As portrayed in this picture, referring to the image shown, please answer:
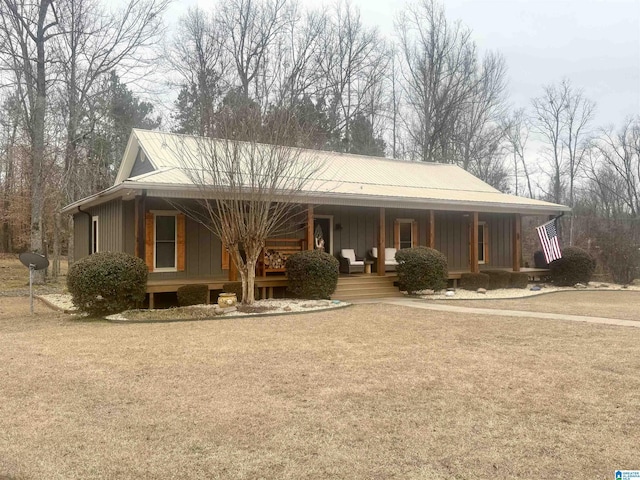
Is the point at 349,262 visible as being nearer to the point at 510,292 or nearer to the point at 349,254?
the point at 349,254

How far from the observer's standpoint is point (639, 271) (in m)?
18.9

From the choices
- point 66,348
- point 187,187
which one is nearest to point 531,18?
point 187,187

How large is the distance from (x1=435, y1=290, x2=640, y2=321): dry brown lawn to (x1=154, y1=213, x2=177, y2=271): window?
6.99m

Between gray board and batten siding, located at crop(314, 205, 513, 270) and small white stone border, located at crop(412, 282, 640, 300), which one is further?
gray board and batten siding, located at crop(314, 205, 513, 270)

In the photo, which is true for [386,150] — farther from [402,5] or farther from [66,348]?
[66,348]

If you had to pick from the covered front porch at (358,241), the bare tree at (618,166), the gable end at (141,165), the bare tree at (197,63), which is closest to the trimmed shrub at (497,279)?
the covered front porch at (358,241)

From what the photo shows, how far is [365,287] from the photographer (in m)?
14.0

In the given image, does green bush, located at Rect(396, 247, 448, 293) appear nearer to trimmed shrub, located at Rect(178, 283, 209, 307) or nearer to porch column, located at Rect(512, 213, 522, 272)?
porch column, located at Rect(512, 213, 522, 272)

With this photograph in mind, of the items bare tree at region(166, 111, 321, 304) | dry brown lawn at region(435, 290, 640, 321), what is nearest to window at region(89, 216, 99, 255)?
bare tree at region(166, 111, 321, 304)

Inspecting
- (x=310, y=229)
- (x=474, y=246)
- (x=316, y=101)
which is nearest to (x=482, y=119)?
(x=316, y=101)

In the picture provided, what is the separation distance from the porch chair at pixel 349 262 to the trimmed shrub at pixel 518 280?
5.01m

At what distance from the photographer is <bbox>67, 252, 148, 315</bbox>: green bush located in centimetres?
953

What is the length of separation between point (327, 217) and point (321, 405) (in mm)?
11415

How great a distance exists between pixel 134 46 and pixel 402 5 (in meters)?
17.3
